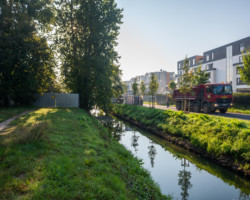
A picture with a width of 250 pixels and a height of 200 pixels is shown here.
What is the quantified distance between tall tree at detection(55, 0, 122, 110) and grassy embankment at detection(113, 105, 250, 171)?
8.52m

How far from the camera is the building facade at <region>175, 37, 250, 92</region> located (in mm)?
40188

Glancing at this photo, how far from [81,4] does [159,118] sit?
15.2 meters

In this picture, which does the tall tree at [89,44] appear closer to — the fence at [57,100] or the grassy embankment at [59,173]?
the fence at [57,100]

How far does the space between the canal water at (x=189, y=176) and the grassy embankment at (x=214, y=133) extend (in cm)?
78

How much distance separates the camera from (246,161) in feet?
25.9

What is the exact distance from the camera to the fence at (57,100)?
2266 cm

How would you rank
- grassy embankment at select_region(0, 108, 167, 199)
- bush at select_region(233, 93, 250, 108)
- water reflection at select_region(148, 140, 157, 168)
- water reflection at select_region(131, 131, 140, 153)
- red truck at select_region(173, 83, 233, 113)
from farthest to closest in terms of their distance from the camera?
bush at select_region(233, 93, 250, 108) < red truck at select_region(173, 83, 233, 113) < water reflection at select_region(131, 131, 140, 153) < water reflection at select_region(148, 140, 157, 168) < grassy embankment at select_region(0, 108, 167, 199)

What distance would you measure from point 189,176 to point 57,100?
63.3 ft

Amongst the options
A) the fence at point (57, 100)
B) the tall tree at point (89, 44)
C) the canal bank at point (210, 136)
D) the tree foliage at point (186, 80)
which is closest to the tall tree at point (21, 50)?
the tall tree at point (89, 44)

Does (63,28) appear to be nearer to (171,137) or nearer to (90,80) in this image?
(90,80)

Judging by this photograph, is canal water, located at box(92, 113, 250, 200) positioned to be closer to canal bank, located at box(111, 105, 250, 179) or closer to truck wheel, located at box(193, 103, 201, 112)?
canal bank, located at box(111, 105, 250, 179)

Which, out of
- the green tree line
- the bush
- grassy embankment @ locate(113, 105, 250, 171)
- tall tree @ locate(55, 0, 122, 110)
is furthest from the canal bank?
the bush

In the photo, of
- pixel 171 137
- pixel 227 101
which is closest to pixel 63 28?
pixel 171 137

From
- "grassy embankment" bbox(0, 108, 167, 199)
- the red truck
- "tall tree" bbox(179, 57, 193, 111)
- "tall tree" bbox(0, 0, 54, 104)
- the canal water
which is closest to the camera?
"grassy embankment" bbox(0, 108, 167, 199)
